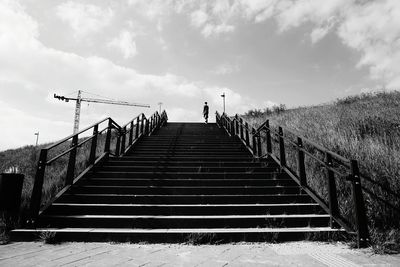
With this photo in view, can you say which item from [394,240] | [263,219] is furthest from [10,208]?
[394,240]

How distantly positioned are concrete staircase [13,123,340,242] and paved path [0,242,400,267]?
22cm

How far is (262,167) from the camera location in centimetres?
656

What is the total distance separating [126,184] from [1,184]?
2192mm

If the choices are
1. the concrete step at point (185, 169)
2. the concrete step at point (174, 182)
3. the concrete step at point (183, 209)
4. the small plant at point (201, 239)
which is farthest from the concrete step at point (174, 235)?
the concrete step at point (185, 169)

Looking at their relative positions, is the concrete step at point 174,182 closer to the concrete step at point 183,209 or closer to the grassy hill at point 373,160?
the grassy hill at point 373,160

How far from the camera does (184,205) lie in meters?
4.74

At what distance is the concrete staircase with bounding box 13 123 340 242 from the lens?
3.83 metres

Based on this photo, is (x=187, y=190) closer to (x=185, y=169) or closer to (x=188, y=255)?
(x=185, y=169)

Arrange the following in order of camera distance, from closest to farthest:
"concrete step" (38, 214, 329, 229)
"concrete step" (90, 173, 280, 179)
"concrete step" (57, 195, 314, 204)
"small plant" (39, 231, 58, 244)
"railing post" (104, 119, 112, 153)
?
"small plant" (39, 231, 58, 244)
"concrete step" (38, 214, 329, 229)
"concrete step" (57, 195, 314, 204)
"concrete step" (90, 173, 280, 179)
"railing post" (104, 119, 112, 153)

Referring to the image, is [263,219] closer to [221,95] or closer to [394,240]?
[394,240]

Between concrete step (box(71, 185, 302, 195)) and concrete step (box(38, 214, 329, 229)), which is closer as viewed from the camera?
concrete step (box(38, 214, 329, 229))

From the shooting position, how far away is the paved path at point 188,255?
2.92 m

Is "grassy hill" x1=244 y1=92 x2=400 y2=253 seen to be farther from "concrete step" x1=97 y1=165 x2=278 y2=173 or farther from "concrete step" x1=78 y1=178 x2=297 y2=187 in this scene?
"concrete step" x1=97 y1=165 x2=278 y2=173

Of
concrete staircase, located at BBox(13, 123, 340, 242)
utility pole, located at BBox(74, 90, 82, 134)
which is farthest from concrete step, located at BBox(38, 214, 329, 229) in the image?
utility pole, located at BBox(74, 90, 82, 134)
